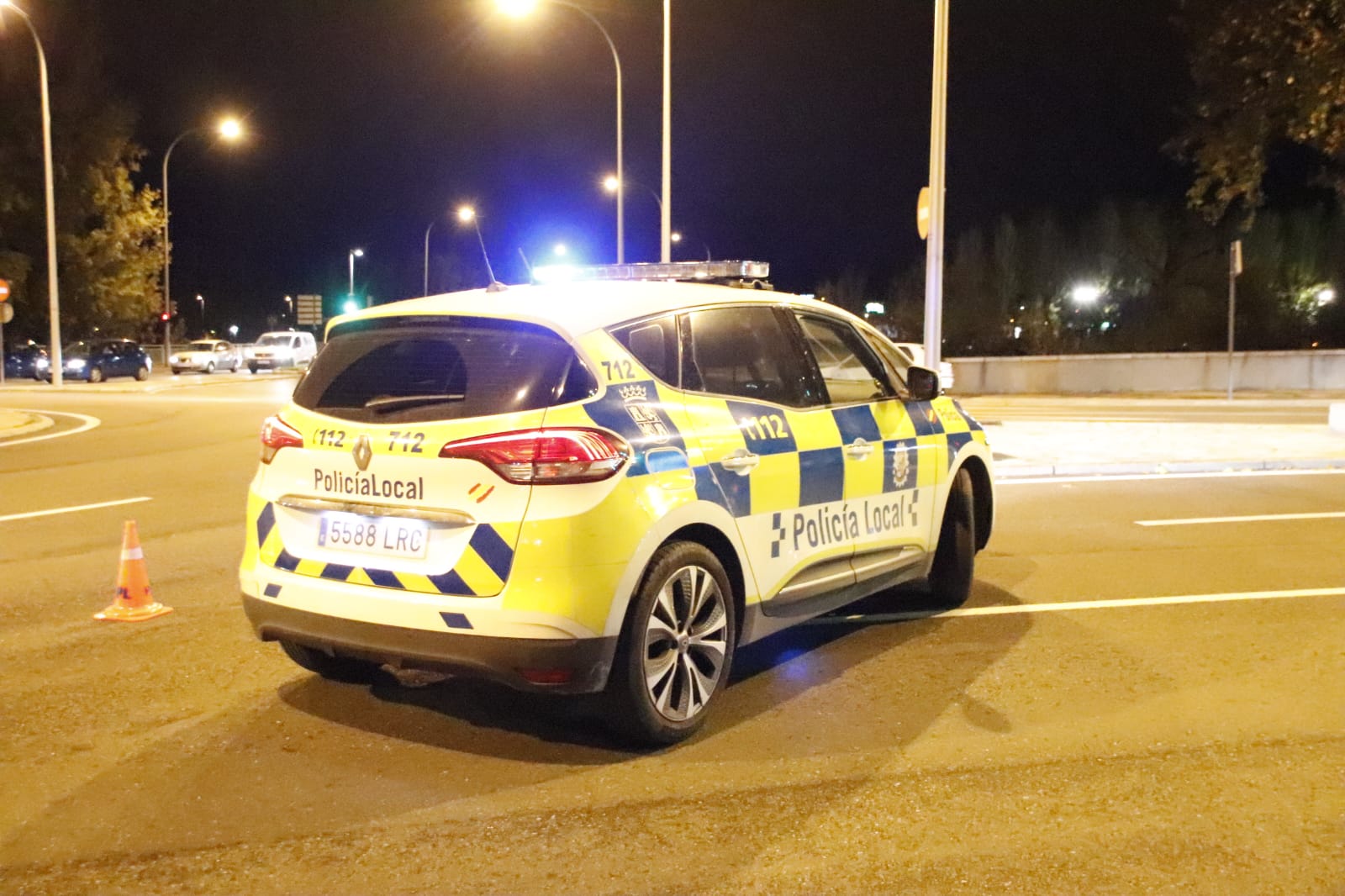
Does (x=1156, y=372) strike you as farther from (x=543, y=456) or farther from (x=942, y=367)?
(x=543, y=456)

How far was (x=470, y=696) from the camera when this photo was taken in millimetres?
5332

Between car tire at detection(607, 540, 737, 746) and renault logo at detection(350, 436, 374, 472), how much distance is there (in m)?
1.11

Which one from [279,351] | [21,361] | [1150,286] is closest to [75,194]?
[21,361]

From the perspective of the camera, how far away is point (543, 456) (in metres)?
4.34

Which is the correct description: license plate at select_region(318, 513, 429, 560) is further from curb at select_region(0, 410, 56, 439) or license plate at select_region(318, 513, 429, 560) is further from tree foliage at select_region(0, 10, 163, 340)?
tree foliage at select_region(0, 10, 163, 340)

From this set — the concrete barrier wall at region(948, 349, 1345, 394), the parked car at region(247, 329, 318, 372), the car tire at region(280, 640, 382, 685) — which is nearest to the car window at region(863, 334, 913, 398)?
the car tire at region(280, 640, 382, 685)

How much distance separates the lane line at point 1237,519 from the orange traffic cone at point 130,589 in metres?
7.24

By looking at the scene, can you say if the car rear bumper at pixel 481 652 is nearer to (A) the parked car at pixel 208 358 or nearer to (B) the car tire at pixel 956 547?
(B) the car tire at pixel 956 547

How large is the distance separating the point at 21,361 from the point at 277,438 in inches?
1619

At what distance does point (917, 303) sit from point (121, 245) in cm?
2670

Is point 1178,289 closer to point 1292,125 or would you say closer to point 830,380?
point 1292,125

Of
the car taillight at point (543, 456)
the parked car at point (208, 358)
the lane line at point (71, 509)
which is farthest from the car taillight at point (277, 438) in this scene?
the parked car at point (208, 358)

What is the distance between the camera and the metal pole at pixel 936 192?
47.9ft

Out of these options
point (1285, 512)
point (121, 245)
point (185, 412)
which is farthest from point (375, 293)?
point (1285, 512)
